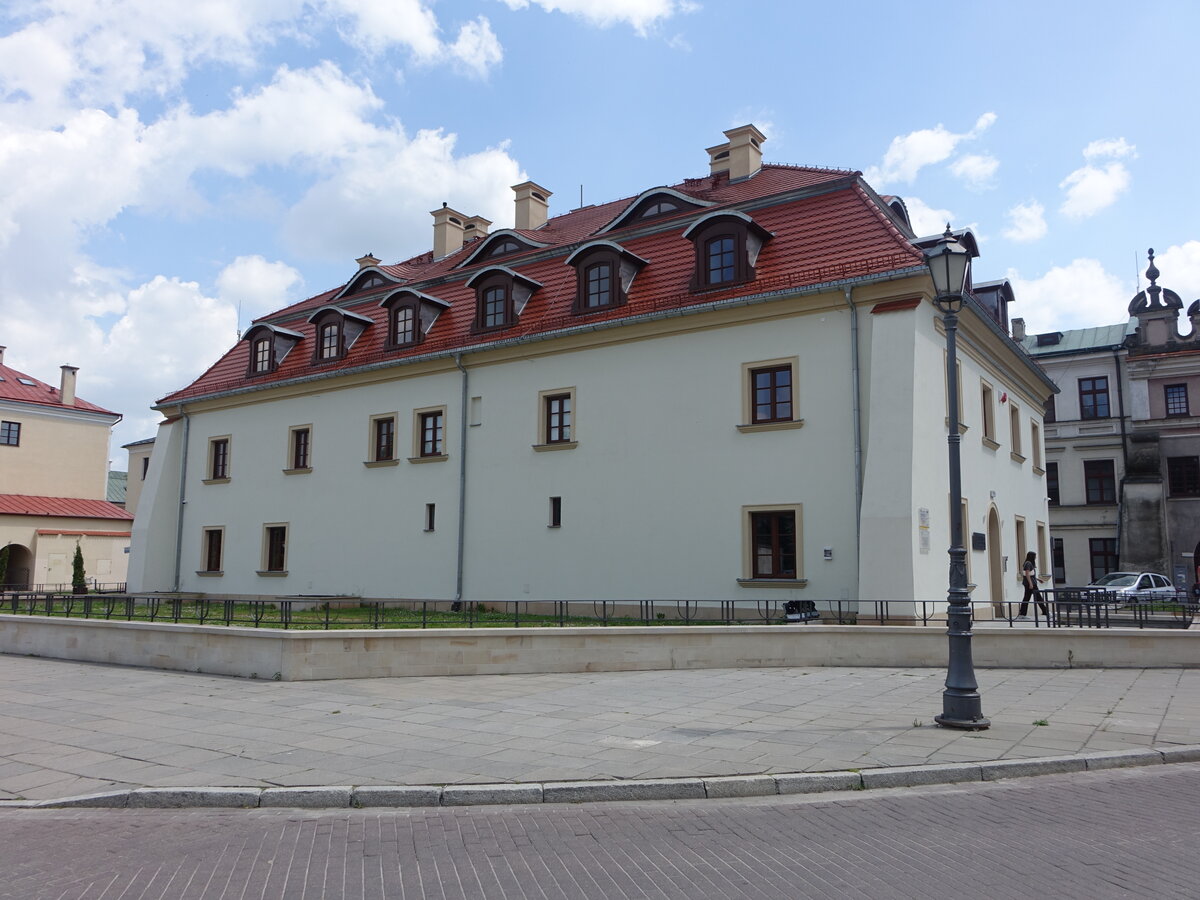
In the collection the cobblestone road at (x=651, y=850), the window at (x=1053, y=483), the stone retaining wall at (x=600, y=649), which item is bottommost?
the cobblestone road at (x=651, y=850)

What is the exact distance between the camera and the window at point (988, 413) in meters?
23.8

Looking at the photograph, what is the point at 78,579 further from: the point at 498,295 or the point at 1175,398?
the point at 1175,398

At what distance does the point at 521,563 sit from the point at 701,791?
16.9 metres

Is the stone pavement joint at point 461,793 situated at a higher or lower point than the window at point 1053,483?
lower

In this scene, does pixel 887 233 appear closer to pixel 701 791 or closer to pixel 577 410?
pixel 577 410

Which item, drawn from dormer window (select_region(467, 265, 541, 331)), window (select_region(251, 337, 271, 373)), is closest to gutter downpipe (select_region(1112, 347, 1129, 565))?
dormer window (select_region(467, 265, 541, 331))

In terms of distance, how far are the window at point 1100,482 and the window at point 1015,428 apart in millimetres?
21181


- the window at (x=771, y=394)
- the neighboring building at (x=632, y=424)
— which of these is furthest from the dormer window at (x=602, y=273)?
the window at (x=771, y=394)

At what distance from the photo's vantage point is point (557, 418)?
24562 mm

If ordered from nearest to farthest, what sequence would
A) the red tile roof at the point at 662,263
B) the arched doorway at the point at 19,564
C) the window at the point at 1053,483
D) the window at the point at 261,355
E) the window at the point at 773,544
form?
the window at the point at 773,544
the red tile roof at the point at 662,263
the window at the point at 261,355
the arched doorway at the point at 19,564
the window at the point at 1053,483

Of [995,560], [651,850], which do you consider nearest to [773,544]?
[995,560]

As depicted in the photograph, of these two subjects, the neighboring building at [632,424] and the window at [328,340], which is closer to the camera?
the neighboring building at [632,424]

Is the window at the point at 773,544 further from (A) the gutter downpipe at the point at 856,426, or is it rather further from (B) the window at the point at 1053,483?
(B) the window at the point at 1053,483

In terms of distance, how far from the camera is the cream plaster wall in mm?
46219
